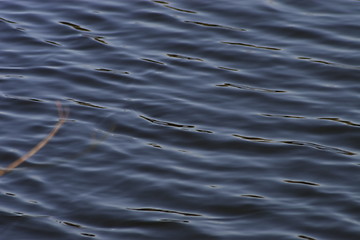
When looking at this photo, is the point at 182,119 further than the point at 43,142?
Yes

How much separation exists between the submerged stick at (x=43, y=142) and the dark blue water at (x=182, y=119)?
3 cm

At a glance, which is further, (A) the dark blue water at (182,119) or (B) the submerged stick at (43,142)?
(B) the submerged stick at (43,142)

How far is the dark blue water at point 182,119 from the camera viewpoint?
165 inches

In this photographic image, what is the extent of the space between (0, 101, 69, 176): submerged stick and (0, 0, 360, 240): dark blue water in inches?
1.3

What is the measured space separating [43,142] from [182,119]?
840 millimetres

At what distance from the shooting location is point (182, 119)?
5125 millimetres

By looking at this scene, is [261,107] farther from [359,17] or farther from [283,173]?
[359,17]

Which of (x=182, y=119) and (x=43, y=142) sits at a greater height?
(x=182, y=119)

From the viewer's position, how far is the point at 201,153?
15.6 ft

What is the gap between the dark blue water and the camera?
A: 4.19 metres

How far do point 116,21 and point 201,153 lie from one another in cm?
212

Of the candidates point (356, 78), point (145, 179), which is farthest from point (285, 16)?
point (145, 179)

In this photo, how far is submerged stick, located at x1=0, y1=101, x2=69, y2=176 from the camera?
468cm

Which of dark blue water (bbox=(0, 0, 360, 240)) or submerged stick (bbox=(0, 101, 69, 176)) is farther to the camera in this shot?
submerged stick (bbox=(0, 101, 69, 176))
